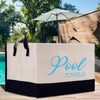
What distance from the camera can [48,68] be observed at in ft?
9.37

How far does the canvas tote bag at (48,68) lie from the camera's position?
9.18ft

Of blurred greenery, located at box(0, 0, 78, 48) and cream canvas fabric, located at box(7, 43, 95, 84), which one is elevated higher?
blurred greenery, located at box(0, 0, 78, 48)

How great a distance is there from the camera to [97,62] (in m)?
7.50

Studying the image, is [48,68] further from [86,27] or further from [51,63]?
[86,27]

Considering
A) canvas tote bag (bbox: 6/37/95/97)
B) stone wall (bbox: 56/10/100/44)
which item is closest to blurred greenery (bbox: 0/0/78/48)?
stone wall (bbox: 56/10/100/44)

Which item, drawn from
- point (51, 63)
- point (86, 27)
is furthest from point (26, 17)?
point (51, 63)

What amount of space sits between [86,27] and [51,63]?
836cm

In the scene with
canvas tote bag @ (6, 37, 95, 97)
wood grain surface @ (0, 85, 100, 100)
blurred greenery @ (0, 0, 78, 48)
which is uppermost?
blurred greenery @ (0, 0, 78, 48)

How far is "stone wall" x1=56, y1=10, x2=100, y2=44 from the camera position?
9655 millimetres

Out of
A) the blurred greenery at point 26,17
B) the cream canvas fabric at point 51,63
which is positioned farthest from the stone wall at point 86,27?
the blurred greenery at point 26,17

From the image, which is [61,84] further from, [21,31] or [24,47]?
[21,31]

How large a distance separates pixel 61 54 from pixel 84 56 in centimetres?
50

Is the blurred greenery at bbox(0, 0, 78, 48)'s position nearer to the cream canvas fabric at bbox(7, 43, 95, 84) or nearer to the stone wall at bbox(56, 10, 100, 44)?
the stone wall at bbox(56, 10, 100, 44)

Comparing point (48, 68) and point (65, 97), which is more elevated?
point (48, 68)
